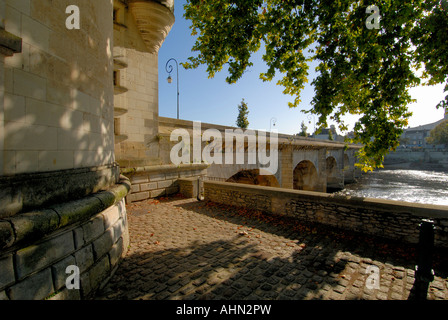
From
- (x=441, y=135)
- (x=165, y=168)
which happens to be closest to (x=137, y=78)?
(x=165, y=168)

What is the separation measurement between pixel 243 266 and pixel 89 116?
368 cm

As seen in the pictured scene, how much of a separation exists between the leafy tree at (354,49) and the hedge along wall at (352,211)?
1.30 metres

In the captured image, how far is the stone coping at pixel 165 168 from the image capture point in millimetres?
7957

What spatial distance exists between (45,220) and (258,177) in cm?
1623

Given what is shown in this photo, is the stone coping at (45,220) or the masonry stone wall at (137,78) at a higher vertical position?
the masonry stone wall at (137,78)

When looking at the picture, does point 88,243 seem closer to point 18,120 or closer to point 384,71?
point 18,120

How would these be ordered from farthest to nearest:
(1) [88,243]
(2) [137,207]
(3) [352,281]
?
(2) [137,207]
(3) [352,281]
(1) [88,243]

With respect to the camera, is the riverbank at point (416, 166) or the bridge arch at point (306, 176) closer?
the bridge arch at point (306, 176)

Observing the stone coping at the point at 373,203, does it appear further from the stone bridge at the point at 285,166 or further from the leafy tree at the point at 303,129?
the leafy tree at the point at 303,129

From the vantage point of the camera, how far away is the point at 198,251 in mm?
4473

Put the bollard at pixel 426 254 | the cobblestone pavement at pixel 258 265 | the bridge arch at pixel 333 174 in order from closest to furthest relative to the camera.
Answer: the bollard at pixel 426 254, the cobblestone pavement at pixel 258 265, the bridge arch at pixel 333 174

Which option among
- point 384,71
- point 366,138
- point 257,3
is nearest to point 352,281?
point 366,138

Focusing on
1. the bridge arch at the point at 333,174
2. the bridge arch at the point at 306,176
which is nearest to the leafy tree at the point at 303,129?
the bridge arch at the point at 333,174

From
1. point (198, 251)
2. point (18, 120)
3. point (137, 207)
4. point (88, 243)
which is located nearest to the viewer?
point (18, 120)
